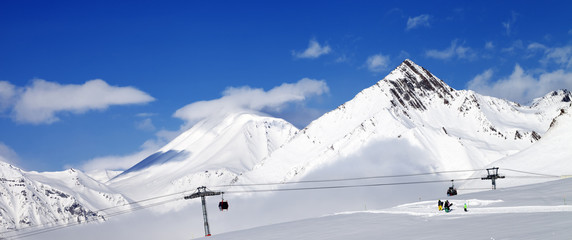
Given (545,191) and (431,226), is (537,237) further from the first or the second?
(545,191)

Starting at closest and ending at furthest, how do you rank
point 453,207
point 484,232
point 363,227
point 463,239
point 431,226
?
point 463,239 < point 484,232 < point 431,226 < point 363,227 < point 453,207

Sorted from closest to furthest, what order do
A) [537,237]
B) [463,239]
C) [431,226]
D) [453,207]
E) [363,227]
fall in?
[537,237], [463,239], [431,226], [363,227], [453,207]

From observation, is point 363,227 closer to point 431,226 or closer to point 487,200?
point 431,226

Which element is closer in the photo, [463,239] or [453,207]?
[463,239]

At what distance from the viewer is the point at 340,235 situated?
59156mm

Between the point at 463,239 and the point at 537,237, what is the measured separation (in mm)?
5624

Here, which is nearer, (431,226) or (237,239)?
(431,226)

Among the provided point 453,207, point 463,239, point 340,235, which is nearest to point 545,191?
point 453,207

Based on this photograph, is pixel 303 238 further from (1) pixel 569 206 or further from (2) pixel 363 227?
(1) pixel 569 206

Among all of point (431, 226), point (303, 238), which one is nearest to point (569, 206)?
point (431, 226)

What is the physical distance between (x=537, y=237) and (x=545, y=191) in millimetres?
50173

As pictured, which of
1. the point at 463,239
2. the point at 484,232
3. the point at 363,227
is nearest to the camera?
the point at 463,239

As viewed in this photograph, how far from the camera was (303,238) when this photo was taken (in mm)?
59906

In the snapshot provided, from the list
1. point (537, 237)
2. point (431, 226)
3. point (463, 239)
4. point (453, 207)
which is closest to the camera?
point (537, 237)
